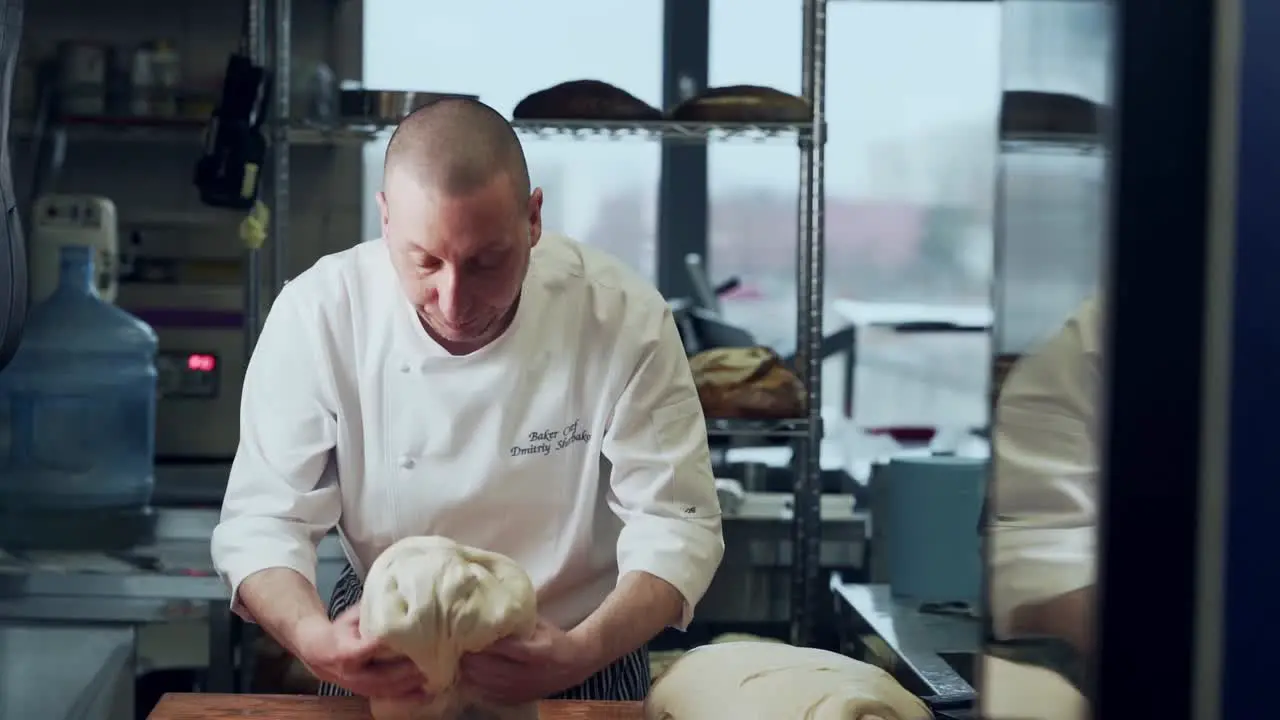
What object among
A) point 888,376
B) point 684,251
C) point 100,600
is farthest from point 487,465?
point 888,376

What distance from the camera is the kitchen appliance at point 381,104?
257 cm

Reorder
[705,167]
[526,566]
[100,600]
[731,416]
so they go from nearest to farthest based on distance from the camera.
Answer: [526,566] → [100,600] → [731,416] → [705,167]

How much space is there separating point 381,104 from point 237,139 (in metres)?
0.27

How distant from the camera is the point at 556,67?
12.0ft

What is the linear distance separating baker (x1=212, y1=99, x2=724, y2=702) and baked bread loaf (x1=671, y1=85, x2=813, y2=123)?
1015mm

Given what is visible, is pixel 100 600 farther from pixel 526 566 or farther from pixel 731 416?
pixel 731 416

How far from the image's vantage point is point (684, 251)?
12.5 ft

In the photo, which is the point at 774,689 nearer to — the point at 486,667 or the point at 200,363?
the point at 486,667

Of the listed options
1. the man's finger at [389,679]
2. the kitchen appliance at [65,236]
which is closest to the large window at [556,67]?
the kitchen appliance at [65,236]

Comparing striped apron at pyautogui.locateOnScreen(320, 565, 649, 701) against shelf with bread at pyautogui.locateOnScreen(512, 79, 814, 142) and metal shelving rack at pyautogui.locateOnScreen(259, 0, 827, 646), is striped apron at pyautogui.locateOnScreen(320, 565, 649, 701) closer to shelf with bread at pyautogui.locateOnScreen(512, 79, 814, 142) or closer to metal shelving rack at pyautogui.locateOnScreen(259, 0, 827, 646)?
metal shelving rack at pyautogui.locateOnScreen(259, 0, 827, 646)

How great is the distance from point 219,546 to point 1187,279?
1.15 m

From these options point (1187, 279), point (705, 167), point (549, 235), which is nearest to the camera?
point (1187, 279)

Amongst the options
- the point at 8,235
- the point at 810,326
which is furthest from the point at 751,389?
the point at 8,235

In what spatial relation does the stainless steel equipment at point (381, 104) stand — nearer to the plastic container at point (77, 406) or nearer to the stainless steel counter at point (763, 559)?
the plastic container at point (77, 406)
